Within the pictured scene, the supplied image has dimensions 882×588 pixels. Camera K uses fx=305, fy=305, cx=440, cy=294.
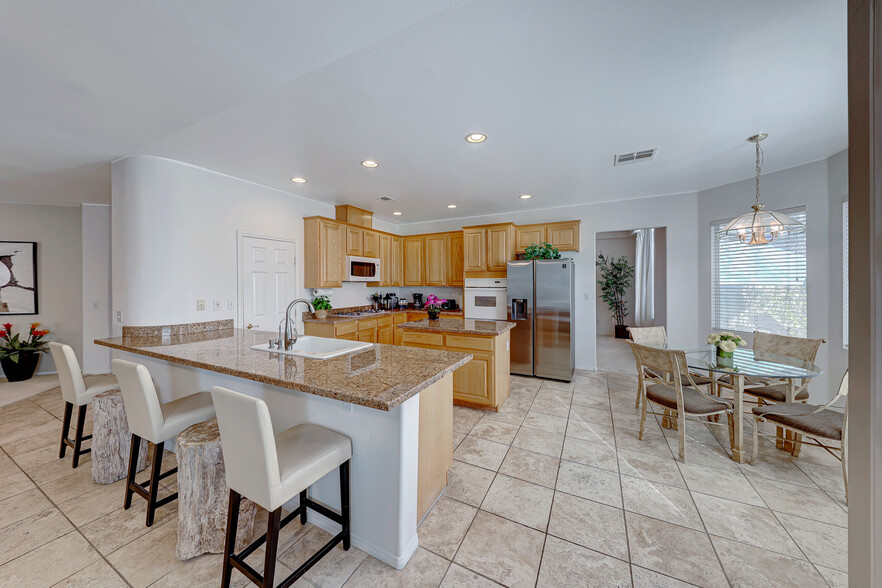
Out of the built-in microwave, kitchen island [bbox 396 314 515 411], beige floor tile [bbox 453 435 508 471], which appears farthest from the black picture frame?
beige floor tile [bbox 453 435 508 471]

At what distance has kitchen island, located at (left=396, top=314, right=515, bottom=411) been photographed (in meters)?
3.19

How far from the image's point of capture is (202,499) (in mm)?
1545

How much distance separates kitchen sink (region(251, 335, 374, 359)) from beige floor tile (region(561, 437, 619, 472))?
1824 mm

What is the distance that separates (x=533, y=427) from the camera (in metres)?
2.91

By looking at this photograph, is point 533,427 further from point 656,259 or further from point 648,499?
point 656,259

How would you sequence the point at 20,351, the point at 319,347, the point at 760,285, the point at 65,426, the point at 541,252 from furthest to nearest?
1. the point at 541,252
2. the point at 20,351
3. the point at 760,285
4. the point at 319,347
5. the point at 65,426

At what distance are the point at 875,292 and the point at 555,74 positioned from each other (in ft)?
5.37

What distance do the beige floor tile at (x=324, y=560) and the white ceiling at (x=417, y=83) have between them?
2.49 meters

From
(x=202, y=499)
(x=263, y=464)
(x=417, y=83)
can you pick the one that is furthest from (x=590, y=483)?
(x=417, y=83)

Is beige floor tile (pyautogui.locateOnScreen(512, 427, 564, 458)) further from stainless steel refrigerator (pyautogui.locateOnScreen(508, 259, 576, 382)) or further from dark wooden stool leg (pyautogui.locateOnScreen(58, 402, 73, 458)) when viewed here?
dark wooden stool leg (pyautogui.locateOnScreen(58, 402, 73, 458))

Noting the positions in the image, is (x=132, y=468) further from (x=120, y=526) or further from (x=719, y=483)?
(x=719, y=483)

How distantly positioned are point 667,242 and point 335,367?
4.86m

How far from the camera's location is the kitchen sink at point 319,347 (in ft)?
6.52

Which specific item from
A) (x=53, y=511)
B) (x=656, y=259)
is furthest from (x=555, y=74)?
(x=656, y=259)
